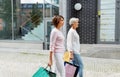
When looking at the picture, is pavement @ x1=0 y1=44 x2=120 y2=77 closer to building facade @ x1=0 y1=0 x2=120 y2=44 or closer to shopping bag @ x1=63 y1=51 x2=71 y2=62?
shopping bag @ x1=63 y1=51 x2=71 y2=62

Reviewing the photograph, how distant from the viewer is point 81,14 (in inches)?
583

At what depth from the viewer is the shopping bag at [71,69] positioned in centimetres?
654

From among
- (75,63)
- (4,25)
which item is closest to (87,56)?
(75,63)

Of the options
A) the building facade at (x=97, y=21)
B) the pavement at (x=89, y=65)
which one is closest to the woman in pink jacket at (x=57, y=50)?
the pavement at (x=89, y=65)

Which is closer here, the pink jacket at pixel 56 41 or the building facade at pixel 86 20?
the pink jacket at pixel 56 41

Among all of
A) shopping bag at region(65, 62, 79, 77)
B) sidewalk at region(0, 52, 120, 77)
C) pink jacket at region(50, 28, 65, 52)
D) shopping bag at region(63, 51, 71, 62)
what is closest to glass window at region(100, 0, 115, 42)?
sidewalk at region(0, 52, 120, 77)

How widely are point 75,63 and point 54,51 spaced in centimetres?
112

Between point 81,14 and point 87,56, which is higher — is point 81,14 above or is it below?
above

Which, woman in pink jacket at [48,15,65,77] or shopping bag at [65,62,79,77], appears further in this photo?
shopping bag at [65,62,79,77]

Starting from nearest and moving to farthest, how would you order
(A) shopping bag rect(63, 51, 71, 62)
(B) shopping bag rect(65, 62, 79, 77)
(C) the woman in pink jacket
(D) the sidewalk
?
(C) the woman in pink jacket < (B) shopping bag rect(65, 62, 79, 77) < (A) shopping bag rect(63, 51, 71, 62) < (D) the sidewalk

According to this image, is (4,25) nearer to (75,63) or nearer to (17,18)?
(17,18)

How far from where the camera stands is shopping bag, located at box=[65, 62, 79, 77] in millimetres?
6539

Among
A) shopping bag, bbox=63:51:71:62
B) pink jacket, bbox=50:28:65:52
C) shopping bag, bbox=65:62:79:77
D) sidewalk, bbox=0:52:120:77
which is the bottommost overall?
sidewalk, bbox=0:52:120:77

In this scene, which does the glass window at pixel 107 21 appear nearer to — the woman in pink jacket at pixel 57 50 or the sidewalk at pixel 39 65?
the sidewalk at pixel 39 65
